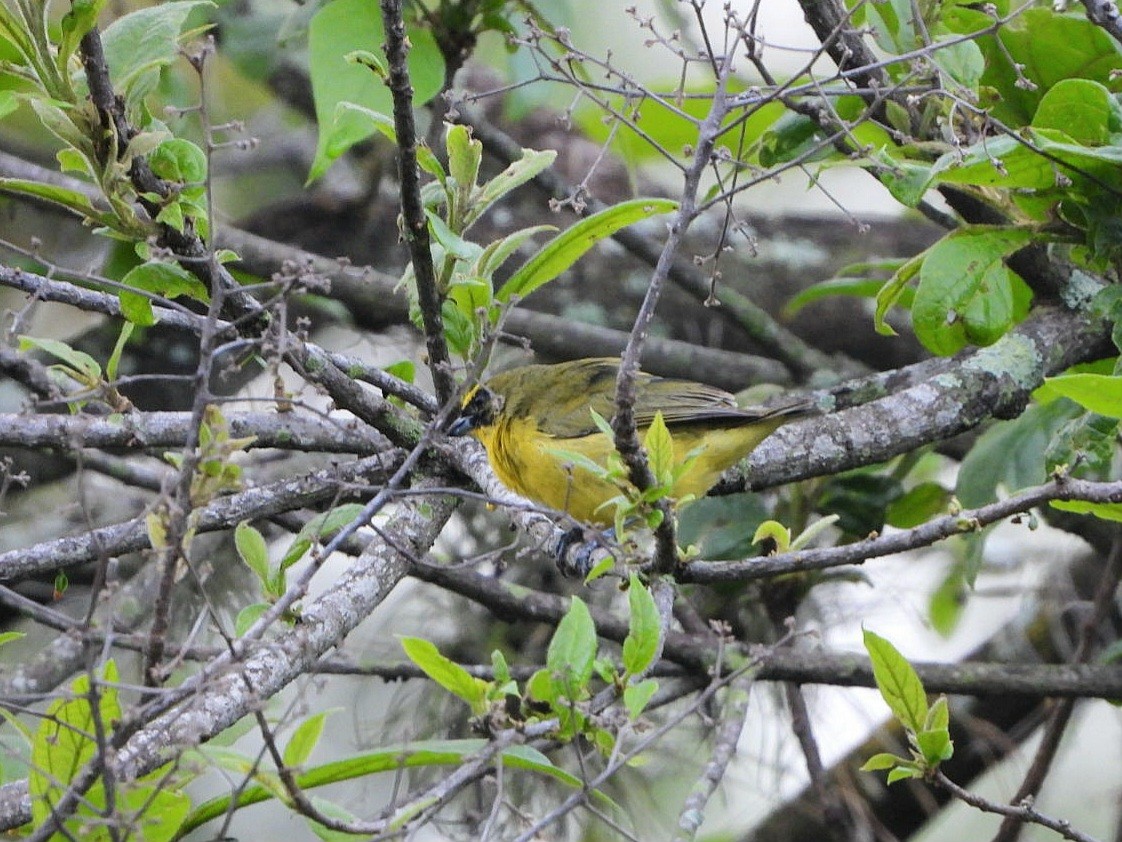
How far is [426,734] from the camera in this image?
4.84 metres

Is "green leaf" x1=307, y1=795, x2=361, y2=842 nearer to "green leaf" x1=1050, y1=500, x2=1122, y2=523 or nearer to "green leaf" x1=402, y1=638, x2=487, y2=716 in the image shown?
"green leaf" x1=402, y1=638, x2=487, y2=716

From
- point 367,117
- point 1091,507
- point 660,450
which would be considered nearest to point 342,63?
point 367,117

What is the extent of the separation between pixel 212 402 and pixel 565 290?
4078mm

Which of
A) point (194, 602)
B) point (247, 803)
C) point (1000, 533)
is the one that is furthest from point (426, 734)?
point (1000, 533)

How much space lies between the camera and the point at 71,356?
280 centimetres

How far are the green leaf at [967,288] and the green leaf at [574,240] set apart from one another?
0.92m

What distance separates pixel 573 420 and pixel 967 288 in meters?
1.68

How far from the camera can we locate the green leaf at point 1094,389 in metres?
2.19

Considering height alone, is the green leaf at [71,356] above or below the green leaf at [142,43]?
below

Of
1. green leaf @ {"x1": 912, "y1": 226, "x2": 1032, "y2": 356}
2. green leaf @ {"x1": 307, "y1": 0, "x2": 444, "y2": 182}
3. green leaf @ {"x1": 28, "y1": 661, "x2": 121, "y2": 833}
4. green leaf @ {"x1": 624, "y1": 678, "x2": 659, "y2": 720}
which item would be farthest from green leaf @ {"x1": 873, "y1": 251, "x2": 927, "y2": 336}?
green leaf @ {"x1": 28, "y1": 661, "x2": 121, "y2": 833}

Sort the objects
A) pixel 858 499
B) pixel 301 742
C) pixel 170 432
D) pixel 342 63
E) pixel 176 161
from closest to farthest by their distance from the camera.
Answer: pixel 301 742 → pixel 176 161 → pixel 170 432 → pixel 342 63 → pixel 858 499

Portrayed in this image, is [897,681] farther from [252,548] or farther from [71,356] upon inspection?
[71,356]

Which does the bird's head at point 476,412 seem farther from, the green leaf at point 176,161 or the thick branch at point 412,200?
the green leaf at point 176,161

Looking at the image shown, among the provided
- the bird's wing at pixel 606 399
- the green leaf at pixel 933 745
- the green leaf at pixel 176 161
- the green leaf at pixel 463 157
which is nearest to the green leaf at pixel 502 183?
the green leaf at pixel 463 157
